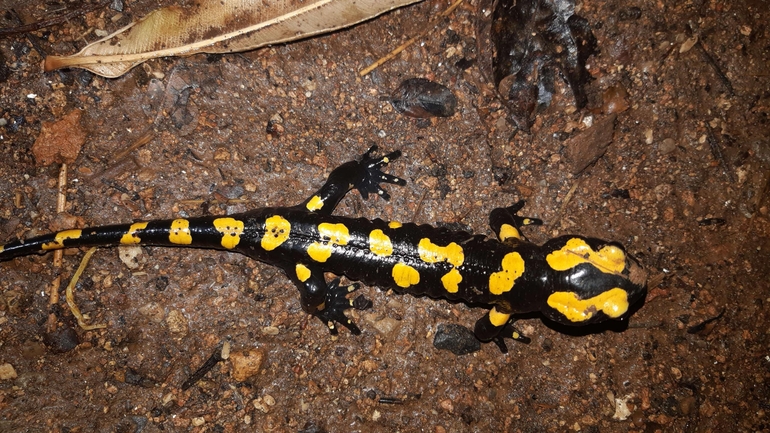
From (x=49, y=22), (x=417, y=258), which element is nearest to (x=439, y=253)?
(x=417, y=258)

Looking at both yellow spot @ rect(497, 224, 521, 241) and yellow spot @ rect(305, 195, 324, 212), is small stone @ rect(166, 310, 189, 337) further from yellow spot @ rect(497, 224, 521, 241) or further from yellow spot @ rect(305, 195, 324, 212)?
yellow spot @ rect(497, 224, 521, 241)

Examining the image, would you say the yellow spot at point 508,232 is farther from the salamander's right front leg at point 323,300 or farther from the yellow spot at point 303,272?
the yellow spot at point 303,272

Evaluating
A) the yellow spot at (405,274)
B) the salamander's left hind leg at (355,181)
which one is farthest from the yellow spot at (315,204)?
the yellow spot at (405,274)

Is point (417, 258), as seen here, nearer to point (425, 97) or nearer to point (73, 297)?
point (425, 97)

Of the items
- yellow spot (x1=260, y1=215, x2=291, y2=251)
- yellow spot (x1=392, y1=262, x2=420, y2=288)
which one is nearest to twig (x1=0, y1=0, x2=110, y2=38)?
yellow spot (x1=260, y1=215, x2=291, y2=251)

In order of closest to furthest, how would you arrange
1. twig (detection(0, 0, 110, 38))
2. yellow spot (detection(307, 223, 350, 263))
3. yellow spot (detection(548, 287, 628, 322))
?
yellow spot (detection(548, 287, 628, 322))
yellow spot (detection(307, 223, 350, 263))
twig (detection(0, 0, 110, 38))

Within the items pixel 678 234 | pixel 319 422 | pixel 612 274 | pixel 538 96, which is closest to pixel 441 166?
pixel 538 96
